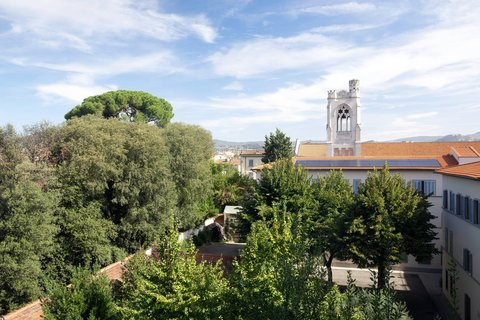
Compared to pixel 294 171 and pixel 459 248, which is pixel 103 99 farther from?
pixel 459 248

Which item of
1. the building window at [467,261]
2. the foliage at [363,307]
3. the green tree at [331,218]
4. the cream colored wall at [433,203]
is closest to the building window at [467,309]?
the building window at [467,261]

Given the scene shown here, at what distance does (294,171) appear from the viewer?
94.6ft

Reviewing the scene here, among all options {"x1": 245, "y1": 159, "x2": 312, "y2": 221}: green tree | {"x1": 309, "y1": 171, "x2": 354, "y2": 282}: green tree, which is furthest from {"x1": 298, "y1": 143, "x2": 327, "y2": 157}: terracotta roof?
{"x1": 245, "y1": 159, "x2": 312, "y2": 221}: green tree

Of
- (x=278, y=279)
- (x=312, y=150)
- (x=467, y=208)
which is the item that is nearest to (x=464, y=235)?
(x=467, y=208)

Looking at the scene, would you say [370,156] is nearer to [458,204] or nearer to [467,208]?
[458,204]

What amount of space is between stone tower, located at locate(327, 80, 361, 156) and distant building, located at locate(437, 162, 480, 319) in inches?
1276

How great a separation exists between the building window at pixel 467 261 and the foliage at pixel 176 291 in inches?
639

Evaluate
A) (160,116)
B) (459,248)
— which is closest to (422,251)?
(459,248)

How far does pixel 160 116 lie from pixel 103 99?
28.9ft

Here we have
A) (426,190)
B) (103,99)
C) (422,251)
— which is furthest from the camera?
(103,99)

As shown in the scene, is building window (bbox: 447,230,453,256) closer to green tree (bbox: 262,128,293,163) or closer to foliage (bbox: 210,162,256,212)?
foliage (bbox: 210,162,256,212)

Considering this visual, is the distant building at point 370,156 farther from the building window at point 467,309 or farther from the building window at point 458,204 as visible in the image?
the building window at point 467,309

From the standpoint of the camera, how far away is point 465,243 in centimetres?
2409

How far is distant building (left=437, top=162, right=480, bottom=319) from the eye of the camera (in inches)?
861
